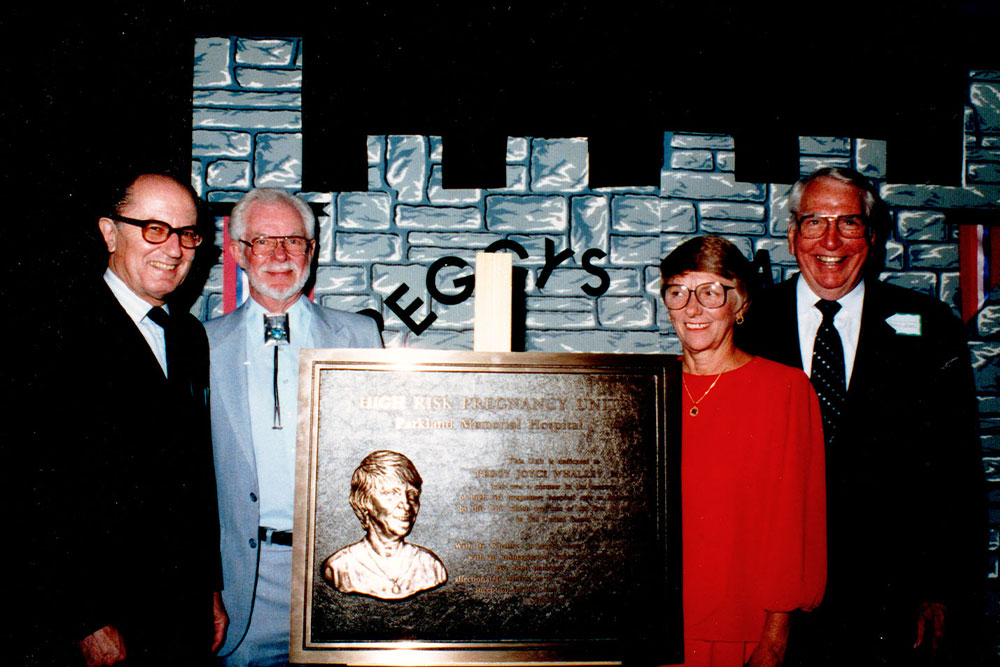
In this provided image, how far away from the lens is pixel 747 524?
184cm

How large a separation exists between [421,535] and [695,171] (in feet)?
7.27

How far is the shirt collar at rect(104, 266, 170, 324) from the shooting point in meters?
2.23

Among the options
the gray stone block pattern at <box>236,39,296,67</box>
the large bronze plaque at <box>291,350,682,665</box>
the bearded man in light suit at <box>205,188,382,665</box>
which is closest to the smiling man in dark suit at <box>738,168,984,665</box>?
the large bronze plaque at <box>291,350,682,665</box>

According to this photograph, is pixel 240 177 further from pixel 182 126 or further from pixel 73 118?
pixel 73 118

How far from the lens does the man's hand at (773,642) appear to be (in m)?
1.80

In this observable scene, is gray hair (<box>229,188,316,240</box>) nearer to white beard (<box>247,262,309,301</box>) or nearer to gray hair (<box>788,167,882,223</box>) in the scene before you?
white beard (<box>247,262,309,301</box>)

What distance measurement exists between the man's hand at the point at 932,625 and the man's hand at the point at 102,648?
2777 mm

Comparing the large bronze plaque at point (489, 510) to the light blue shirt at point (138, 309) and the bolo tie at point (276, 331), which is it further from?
the light blue shirt at point (138, 309)

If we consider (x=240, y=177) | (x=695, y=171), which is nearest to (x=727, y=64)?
(x=695, y=171)

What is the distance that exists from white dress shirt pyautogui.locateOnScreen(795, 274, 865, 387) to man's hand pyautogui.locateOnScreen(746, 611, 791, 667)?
0.93 meters

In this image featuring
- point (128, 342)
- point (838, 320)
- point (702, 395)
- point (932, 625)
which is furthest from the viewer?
point (838, 320)

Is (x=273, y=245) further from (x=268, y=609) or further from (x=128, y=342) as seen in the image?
(x=268, y=609)

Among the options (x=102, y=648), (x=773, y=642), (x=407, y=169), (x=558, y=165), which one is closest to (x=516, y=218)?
(x=558, y=165)

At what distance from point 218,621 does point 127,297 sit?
1197mm
